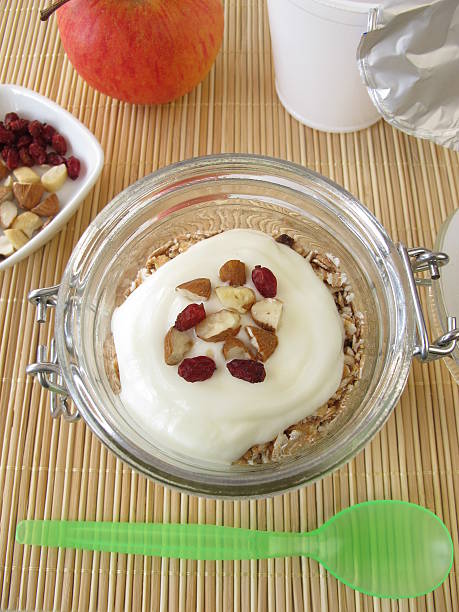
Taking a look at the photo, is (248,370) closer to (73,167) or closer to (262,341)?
(262,341)

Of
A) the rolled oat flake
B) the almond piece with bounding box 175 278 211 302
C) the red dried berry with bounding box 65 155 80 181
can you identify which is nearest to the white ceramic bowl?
the red dried berry with bounding box 65 155 80 181

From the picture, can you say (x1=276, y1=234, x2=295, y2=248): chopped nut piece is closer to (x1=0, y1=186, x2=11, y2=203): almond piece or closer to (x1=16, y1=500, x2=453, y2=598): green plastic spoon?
(x1=16, y1=500, x2=453, y2=598): green plastic spoon

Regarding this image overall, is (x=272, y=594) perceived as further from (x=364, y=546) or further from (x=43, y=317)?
(x=43, y=317)

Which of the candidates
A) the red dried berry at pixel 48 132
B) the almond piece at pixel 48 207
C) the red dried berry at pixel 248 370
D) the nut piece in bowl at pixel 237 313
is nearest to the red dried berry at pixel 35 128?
the red dried berry at pixel 48 132

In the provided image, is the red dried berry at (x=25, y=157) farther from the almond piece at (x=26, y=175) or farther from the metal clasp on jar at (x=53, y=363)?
the metal clasp on jar at (x=53, y=363)

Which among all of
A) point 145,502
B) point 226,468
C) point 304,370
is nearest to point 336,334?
point 304,370
